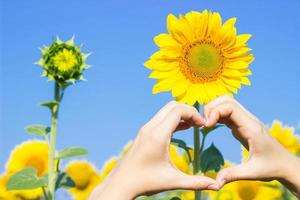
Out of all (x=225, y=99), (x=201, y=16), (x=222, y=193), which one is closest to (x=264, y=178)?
(x=225, y=99)

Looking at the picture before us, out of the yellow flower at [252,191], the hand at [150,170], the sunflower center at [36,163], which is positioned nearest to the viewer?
the hand at [150,170]

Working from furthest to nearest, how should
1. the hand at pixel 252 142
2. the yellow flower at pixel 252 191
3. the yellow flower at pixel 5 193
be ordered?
the yellow flower at pixel 5 193 → the yellow flower at pixel 252 191 → the hand at pixel 252 142

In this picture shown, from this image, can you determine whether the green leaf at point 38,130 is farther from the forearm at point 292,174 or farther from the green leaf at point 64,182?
the forearm at point 292,174

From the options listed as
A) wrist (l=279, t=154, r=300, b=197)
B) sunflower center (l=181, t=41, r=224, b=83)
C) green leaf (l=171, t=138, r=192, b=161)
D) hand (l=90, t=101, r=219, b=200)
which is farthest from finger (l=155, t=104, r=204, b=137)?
sunflower center (l=181, t=41, r=224, b=83)

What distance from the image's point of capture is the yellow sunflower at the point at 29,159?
2951 mm

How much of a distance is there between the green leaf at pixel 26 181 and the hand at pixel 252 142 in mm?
774

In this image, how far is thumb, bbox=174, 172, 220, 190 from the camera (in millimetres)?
1407

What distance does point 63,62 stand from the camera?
85.3 inches

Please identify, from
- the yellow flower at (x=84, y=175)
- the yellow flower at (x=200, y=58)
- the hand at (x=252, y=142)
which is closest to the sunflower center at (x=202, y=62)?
the yellow flower at (x=200, y=58)

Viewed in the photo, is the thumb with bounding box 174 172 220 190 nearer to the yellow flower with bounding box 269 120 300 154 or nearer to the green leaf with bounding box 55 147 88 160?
the green leaf with bounding box 55 147 88 160

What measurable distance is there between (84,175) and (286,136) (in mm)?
1091

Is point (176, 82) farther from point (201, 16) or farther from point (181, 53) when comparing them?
point (201, 16)

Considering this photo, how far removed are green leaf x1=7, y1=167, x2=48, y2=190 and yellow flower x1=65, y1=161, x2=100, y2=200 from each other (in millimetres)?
1223

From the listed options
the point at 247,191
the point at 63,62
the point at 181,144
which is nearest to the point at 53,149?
the point at 63,62
